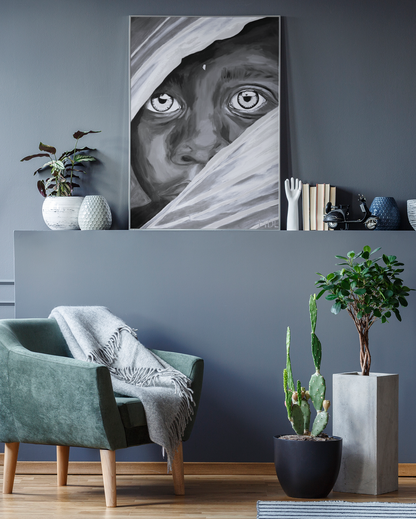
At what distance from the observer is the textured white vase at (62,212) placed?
11.5ft

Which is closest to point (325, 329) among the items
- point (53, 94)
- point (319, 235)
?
point (319, 235)

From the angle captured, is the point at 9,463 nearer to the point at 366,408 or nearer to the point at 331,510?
the point at 331,510

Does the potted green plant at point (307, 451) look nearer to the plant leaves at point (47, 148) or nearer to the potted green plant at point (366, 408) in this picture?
the potted green plant at point (366, 408)

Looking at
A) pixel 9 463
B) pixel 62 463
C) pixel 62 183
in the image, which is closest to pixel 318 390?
pixel 62 463

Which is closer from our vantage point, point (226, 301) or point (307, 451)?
point (307, 451)

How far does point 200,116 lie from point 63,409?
187 cm

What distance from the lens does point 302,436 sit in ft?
9.50

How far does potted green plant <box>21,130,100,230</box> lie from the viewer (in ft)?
11.5

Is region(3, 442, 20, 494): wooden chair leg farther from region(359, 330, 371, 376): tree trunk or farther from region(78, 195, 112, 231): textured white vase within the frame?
region(359, 330, 371, 376): tree trunk

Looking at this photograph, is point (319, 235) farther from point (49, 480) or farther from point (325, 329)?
point (49, 480)

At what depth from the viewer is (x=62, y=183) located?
141 inches

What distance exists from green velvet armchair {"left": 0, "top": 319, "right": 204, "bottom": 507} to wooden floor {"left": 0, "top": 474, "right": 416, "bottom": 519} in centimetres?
12

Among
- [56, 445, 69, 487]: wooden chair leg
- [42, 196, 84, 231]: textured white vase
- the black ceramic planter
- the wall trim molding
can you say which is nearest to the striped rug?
the black ceramic planter

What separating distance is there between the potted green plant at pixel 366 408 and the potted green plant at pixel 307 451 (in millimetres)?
118
